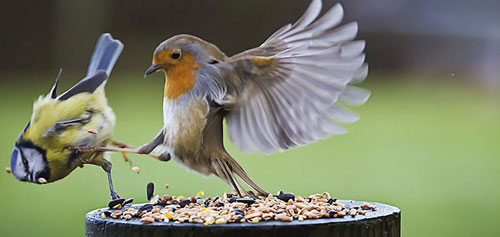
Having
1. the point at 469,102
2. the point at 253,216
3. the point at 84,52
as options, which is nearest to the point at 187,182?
the point at 84,52

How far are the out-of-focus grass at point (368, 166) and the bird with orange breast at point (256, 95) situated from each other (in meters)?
1.90

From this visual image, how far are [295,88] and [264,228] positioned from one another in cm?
52

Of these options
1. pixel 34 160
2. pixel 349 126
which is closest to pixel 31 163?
pixel 34 160

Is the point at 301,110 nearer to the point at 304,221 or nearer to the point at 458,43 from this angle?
the point at 304,221

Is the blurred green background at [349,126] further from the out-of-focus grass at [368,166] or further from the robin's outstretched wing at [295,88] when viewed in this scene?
the robin's outstretched wing at [295,88]

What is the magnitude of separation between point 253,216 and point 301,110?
43 cm

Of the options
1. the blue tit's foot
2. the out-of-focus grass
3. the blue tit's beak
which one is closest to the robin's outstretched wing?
the blue tit's foot

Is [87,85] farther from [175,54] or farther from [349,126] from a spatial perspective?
[349,126]

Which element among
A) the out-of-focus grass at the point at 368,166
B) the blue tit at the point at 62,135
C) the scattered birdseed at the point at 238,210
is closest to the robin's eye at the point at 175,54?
the blue tit at the point at 62,135

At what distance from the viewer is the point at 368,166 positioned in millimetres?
4500

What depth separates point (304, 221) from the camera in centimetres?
154

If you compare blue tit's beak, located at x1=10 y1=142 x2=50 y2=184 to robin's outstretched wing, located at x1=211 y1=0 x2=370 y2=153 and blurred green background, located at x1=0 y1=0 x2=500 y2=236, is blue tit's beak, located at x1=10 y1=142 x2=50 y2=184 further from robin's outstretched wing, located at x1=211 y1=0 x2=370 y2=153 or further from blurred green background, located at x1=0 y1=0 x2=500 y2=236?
blurred green background, located at x1=0 y1=0 x2=500 y2=236

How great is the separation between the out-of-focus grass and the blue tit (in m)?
1.78

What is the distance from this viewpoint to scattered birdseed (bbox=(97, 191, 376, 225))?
61.2 inches
